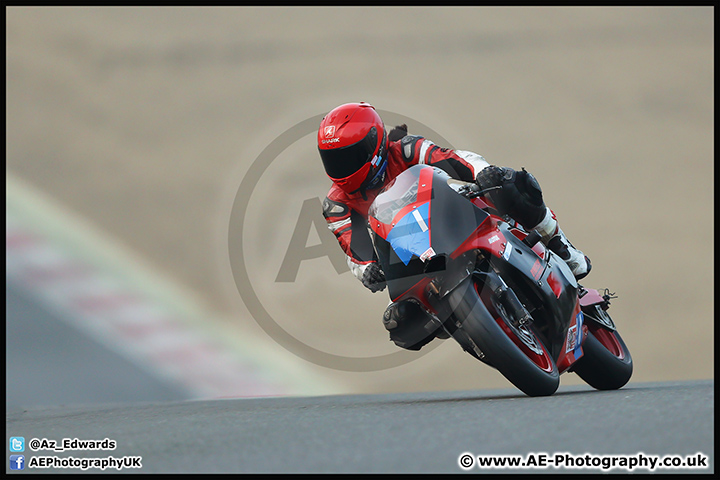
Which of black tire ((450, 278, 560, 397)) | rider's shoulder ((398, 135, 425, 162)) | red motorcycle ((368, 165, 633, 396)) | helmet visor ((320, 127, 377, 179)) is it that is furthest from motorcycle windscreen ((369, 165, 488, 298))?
rider's shoulder ((398, 135, 425, 162))

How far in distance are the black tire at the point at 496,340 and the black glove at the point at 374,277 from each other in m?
0.50

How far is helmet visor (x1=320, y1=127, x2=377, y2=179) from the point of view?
12.2ft

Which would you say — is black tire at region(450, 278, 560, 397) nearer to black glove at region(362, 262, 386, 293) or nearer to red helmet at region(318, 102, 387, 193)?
black glove at region(362, 262, 386, 293)

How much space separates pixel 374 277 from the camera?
3.57m

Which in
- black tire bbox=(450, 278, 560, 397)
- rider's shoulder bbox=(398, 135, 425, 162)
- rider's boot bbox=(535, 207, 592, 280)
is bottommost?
black tire bbox=(450, 278, 560, 397)

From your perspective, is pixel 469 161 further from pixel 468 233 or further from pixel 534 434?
pixel 534 434

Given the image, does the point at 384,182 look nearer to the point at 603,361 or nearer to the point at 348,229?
the point at 348,229

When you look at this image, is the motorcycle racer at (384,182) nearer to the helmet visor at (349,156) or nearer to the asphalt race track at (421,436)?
the helmet visor at (349,156)

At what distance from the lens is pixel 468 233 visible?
3.33 m

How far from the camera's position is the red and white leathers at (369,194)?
12.3 feet

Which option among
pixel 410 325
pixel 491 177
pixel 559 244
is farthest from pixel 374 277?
pixel 559 244

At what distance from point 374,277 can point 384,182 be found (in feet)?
2.02

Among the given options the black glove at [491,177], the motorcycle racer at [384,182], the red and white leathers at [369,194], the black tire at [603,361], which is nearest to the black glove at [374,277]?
the motorcycle racer at [384,182]

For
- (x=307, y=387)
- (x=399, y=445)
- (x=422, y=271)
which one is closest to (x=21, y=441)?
(x=399, y=445)
